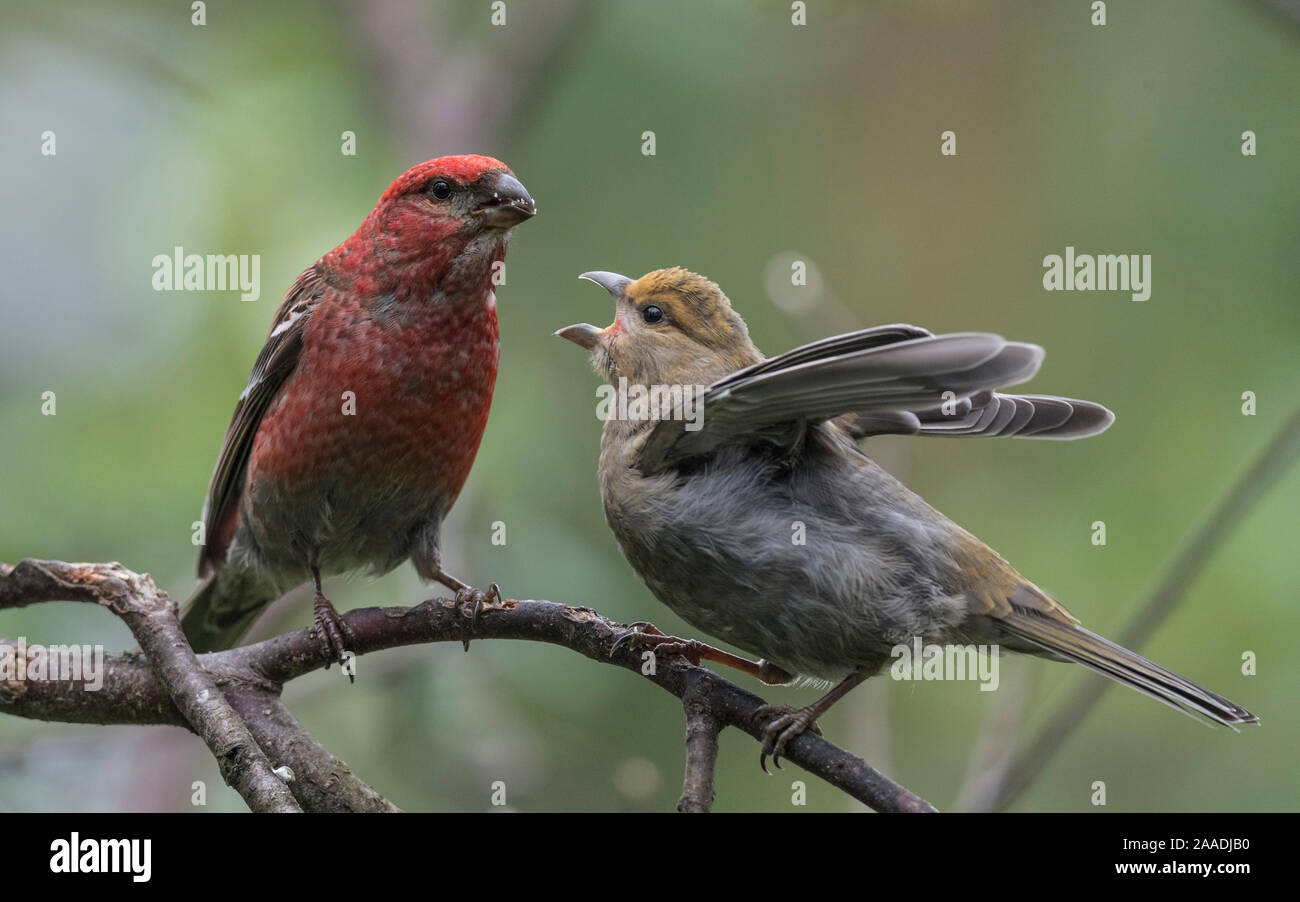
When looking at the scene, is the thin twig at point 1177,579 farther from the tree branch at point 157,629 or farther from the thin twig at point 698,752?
the tree branch at point 157,629

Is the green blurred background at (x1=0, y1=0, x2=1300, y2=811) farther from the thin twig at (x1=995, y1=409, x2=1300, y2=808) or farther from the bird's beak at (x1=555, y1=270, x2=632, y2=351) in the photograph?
the bird's beak at (x1=555, y1=270, x2=632, y2=351)

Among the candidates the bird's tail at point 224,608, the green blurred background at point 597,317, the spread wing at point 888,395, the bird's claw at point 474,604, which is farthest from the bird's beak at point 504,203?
the bird's tail at point 224,608

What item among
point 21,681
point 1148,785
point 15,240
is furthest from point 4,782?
point 1148,785

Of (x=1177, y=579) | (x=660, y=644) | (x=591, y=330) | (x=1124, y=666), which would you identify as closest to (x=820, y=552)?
(x=660, y=644)

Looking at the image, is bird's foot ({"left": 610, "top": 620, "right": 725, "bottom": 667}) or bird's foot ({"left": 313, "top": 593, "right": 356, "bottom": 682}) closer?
bird's foot ({"left": 610, "top": 620, "right": 725, "bottom": 667})

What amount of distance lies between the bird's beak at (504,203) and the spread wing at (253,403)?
2.59 feet

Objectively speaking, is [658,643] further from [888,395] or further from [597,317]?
[597,317]

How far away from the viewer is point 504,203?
430 centimetres

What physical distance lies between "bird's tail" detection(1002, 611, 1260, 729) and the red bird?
186cm

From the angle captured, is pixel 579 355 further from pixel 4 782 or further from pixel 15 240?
pixel 4 782

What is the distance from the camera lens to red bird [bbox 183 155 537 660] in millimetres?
4438

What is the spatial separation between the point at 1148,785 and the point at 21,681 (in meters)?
4.37

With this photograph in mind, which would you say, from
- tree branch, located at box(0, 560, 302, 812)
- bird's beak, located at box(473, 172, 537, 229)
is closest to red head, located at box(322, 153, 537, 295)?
bird's beak, located at box(473, 172, 537, 229)

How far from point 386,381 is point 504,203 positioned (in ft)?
2.38
